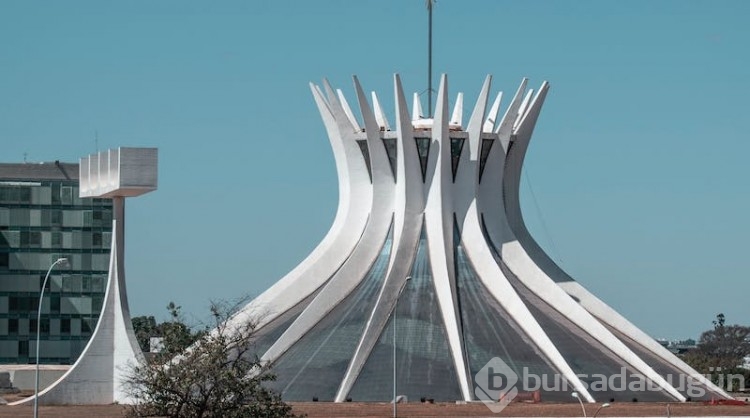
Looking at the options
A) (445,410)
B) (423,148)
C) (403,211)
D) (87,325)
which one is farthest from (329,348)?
(87,325)

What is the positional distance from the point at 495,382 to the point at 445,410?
6865 millimetres

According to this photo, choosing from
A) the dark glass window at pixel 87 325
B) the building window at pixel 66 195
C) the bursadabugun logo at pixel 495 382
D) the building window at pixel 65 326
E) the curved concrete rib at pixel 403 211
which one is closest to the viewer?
the bursadabugun logo at pixel 495 382

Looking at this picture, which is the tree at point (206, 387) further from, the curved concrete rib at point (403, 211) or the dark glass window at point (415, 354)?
the curved concrete rib at point (403, 211)

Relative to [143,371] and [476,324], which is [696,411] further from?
[143,371]

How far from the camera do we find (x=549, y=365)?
66562 millimetres

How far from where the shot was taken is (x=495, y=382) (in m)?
66.2

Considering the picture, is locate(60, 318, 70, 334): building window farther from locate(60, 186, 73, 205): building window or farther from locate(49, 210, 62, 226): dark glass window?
locate(60, 186, 73, 205): building window

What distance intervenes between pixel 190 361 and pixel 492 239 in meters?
31.8

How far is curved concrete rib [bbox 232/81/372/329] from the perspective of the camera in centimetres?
7350

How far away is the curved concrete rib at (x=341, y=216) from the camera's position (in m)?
73.5

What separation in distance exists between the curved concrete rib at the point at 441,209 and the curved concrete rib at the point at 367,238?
6.21 feet

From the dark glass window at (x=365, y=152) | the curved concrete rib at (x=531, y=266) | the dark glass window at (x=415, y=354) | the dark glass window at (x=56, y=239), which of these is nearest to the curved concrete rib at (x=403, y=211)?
the dark glass window at (x=415, y=354)

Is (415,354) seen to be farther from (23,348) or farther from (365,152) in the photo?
(23,348)

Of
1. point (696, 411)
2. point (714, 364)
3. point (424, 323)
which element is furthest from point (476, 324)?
point (714, 364)
